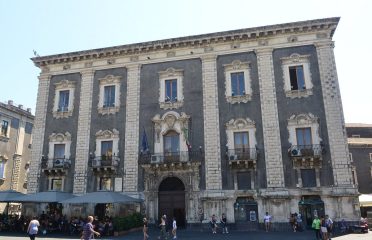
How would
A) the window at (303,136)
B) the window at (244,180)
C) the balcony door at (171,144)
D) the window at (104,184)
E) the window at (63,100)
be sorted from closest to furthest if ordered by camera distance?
the window at (303,136), the window at (244,180), the balcony door at (171,144), the window at (104,184), the window at (63,100)

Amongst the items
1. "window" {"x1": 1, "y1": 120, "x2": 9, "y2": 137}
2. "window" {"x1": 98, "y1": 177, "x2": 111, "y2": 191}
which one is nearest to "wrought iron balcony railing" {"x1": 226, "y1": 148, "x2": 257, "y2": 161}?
"window" {"x1": 98, "y1": 177, "x2": 111, "y2": 191}

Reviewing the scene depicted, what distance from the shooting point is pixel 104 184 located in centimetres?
2853

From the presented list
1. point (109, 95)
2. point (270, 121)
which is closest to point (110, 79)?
point (109, 95)

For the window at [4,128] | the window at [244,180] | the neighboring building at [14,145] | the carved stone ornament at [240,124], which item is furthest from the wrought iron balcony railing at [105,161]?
the window at [4,128]

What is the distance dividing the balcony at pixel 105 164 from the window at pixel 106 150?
0.10 m

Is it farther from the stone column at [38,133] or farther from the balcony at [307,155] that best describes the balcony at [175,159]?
the stone column at [38,133]

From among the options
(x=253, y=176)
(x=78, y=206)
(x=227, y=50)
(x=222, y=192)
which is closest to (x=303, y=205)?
(x=253, y=176)

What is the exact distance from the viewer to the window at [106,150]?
2877cm

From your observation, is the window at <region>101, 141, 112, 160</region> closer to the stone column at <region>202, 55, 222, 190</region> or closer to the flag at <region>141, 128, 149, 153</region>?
the flag at <region>141, 128, 149, 153</region>

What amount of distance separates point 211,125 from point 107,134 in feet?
29.7

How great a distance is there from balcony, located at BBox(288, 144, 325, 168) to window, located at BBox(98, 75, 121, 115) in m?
15.1

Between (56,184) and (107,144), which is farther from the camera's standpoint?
(56,184)

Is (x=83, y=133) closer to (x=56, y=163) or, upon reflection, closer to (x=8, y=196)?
(x=56, y=163)

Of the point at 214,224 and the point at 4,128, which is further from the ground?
the point at 4,128
